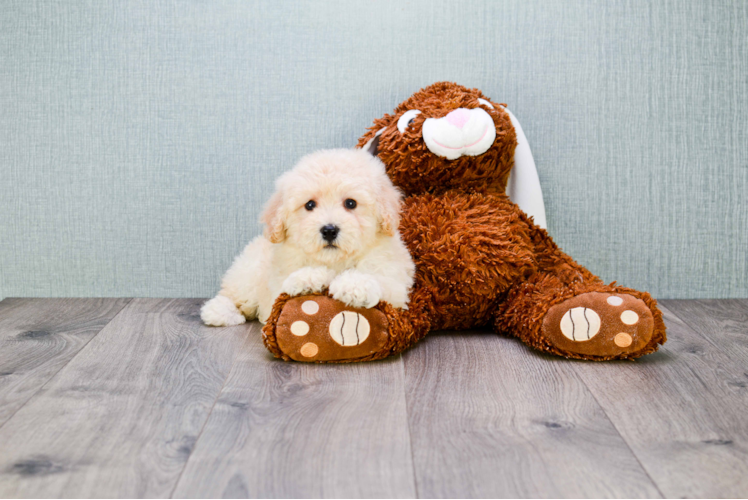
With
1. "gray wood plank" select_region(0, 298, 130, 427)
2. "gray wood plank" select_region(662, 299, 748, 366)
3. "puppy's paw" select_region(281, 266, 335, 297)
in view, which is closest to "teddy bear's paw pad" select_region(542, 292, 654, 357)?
"gray wood plank" select_region(662, 299, 748, 366)

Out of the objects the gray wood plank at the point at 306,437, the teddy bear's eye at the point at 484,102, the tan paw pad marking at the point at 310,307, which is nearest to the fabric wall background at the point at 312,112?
the teddy bear's eye at the point at 484,102

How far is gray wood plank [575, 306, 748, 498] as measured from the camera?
33.6 inches

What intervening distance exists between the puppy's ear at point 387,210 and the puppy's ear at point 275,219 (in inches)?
7.6

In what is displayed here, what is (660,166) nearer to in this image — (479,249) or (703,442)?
(479,249)

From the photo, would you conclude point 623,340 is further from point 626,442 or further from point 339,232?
point 339,232

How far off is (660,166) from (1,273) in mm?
1872

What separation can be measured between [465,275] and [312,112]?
658 millimetres

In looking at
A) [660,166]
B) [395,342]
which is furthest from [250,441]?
[660,166]

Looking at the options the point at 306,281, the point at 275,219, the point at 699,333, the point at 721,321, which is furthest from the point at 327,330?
the point at 721,321

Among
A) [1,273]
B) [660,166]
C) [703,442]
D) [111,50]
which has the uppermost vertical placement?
[111,50]

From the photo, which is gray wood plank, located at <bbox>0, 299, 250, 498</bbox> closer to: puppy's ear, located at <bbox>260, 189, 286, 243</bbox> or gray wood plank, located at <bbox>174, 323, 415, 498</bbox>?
gray wood plank, located at <bbox>174, 323, 415, 498</bbox>

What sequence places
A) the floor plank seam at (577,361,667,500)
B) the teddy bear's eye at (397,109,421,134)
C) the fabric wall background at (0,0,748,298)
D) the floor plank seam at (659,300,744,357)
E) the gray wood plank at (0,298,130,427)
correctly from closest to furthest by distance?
the floor plank seam at (577,361,667,500), the gray wood plank at (0,298,130,427), the floor plank seam at (659,300,744,357), the teddy bear's eye at (397,109,421,134), the fabric wall background at (0,0,748,298)

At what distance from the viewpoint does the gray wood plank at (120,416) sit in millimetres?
846

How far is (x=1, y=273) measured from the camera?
6.06 feet
